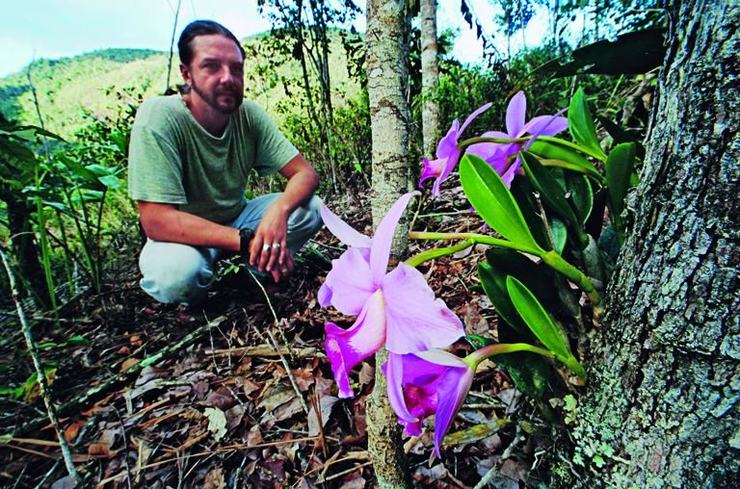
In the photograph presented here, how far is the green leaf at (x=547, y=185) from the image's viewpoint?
1.99 feet

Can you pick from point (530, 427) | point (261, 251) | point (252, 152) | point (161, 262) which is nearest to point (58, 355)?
point (161, 262)

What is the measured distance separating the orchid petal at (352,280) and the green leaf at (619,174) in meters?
0.41

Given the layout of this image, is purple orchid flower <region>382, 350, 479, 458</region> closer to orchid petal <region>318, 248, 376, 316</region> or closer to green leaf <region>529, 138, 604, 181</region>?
orchid petal <region>318, 248, 376, 316</region>

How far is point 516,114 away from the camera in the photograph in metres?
0.70

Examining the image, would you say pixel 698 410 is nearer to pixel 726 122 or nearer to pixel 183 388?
pixel 726 122

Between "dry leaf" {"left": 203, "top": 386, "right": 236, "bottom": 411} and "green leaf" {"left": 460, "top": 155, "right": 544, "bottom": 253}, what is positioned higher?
"green leaf" {"left": 460, "top": 155, "right": 544, "bottom": 253}

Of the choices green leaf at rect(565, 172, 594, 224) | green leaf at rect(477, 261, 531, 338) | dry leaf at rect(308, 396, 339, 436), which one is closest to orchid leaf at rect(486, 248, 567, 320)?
green leaf at rect(477, 261, 531, 338)

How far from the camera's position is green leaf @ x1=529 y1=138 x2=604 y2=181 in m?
0.68

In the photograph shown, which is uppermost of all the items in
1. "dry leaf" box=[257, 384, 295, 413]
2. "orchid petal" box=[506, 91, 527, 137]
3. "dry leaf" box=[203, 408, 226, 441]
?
"orchid petal" box=[506, 91, 527, 137]

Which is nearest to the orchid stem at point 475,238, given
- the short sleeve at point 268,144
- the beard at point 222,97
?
the beard at point 222,97

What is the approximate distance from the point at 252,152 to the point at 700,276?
2.18m

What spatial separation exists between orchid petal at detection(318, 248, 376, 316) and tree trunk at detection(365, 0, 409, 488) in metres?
Result: 0.16

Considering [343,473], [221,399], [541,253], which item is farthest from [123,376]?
[541,253]

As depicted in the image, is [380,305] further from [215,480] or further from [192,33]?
[192,33]
